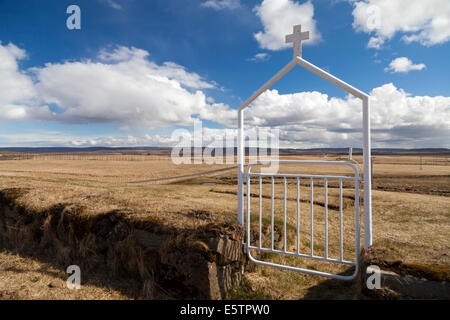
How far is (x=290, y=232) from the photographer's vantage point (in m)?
5.41

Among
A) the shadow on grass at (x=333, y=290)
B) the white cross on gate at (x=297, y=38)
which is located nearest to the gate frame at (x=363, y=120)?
the white cross on gate at (x=297, y=38)

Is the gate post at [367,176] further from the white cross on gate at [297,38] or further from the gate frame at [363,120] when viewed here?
the white cross on gate at [297,38]

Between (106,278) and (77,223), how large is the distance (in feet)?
4.04

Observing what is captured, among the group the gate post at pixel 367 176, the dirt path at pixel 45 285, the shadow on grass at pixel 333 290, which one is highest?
the gate post at pixel 367 176

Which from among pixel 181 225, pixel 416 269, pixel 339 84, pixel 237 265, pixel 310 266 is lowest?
pixel 310 266

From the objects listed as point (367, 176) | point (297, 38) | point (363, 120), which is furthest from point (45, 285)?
point (297, 38)

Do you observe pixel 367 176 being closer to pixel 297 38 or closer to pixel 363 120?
pixel 363 120

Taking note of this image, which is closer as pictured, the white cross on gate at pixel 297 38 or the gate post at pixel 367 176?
the gate post at pixel 367 176

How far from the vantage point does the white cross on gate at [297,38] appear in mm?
3963

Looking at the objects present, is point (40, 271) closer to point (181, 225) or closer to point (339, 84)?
point (181, 225)

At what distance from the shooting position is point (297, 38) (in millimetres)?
4000

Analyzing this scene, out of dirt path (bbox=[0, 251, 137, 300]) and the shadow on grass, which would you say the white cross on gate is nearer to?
the shadow on grass
